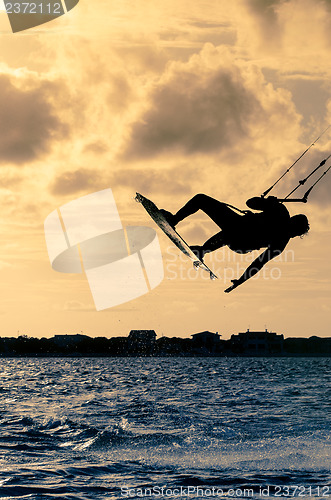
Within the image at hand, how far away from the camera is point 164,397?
42.0 meters

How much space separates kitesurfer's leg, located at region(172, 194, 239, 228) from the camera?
11.1 m

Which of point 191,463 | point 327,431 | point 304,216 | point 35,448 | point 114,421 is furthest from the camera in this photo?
point 114,421

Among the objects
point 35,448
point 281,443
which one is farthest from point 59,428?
point 281,443

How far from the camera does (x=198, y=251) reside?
12023mm

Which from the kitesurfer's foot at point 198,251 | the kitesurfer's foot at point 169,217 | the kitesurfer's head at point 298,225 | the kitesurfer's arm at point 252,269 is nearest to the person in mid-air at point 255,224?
the kitesurfer's head at point 298,225

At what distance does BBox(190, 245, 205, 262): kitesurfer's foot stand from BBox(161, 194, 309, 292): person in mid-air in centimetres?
55

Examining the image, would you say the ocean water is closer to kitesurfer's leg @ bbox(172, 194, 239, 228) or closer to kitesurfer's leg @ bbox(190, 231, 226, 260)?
kitesurfer's leg @ bbox(190, 231, 226, 260)

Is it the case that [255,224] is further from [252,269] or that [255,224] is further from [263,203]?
[252,269]

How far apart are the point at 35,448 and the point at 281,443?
8.26 meters

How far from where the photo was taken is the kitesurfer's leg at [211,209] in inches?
435

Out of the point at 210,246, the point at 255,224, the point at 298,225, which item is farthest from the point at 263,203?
the point at 210,246

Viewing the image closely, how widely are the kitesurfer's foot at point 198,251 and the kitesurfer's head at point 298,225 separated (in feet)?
5.88

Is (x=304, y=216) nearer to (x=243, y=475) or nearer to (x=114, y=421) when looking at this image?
(x=243, y=475)

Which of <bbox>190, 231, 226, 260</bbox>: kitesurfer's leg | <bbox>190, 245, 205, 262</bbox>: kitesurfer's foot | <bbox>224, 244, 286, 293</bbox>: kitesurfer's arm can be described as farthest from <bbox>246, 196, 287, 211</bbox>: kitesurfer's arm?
<bbox>190, 245, 205, 262</bbox>: kitesurfer's foot
